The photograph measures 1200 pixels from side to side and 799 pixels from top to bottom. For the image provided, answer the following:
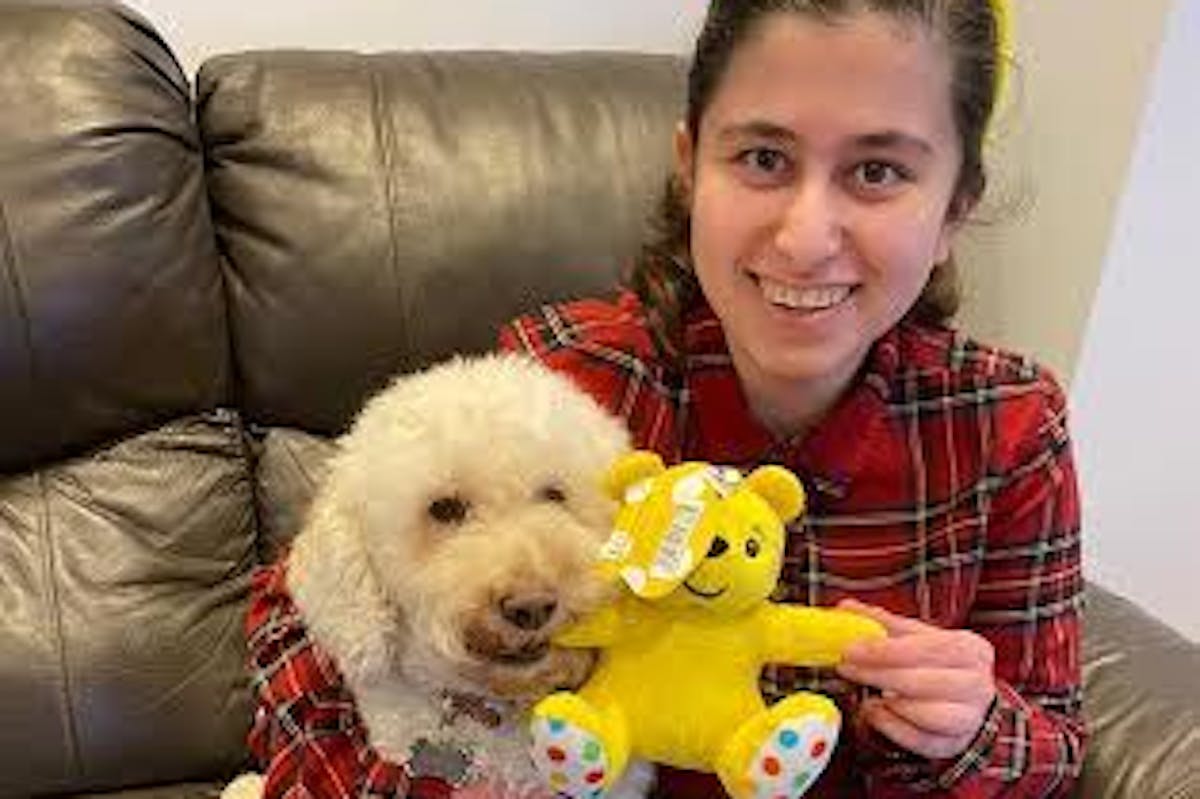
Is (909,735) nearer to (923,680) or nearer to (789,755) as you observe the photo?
(923,680)

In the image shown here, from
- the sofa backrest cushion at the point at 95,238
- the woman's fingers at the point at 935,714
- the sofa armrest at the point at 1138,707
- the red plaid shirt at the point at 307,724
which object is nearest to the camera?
the woman's fingers at the point at 935,714

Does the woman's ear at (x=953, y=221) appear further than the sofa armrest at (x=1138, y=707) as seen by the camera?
No

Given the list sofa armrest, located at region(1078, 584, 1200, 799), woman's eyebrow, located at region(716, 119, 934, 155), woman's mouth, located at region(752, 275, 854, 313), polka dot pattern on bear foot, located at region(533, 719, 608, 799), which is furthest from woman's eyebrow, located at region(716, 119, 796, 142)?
sofa armrest, located at region(1078, 584, 1200, 799)

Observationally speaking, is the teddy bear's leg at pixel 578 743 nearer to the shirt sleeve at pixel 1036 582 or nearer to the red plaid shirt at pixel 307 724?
the red plaid shirt at pixel 307 724

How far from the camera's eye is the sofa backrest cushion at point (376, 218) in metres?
1.55

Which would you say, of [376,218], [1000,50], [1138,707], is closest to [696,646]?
[1000,50]

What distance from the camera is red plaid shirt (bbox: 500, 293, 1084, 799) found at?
3.77ft

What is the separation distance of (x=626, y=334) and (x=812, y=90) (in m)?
0.29

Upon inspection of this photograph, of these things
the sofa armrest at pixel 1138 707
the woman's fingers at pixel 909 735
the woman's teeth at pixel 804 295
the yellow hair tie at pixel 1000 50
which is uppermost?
the yellow hair tie at pixel 1000 50

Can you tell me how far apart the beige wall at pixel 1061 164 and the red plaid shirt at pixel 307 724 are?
0.94 meters

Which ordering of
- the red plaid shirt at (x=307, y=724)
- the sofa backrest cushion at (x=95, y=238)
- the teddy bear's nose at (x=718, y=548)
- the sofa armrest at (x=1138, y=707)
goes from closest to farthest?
the teddy bear's nose at (x=718, y=548)
the red plaid shirt at (x=307, y=724)
the sofa armrest at (x=1138, y=707)
the sofa backrest cushion at (x=95, y=238)

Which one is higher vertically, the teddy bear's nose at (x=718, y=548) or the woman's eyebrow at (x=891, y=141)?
the woman's eyebrow at (x=891, y=141)

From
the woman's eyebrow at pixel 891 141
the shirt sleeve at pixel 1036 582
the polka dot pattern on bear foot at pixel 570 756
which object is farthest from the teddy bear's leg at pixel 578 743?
the woman's eyebrow at pixel 891 141

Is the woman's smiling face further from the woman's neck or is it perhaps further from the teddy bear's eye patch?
the teddy bear's eye patch
